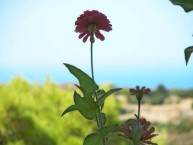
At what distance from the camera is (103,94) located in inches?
31.2

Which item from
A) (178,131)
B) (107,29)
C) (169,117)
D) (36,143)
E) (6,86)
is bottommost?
(107,29)

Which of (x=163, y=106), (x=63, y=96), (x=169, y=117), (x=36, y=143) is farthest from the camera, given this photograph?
(x=163, y=106)

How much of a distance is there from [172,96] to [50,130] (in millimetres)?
15181

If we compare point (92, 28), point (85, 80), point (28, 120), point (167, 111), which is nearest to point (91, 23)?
point (92, 28)

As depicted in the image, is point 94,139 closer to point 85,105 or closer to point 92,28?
point 85,105

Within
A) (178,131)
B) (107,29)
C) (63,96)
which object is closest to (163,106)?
(178,131)

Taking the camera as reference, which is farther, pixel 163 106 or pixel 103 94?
pixel 163 106

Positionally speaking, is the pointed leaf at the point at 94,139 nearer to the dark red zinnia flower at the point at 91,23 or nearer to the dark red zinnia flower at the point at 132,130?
the dark red zinnia flower at the point at 132,130

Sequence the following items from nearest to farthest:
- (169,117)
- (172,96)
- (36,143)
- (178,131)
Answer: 1. (36,143)
2. (178,131)
3. (169,117)
4. (172,96)

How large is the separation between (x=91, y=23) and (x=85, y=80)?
0.11m

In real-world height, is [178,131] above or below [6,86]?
above

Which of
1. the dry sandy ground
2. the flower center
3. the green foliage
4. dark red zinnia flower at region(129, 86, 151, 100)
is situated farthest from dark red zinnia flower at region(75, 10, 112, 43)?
the dry sandy ground

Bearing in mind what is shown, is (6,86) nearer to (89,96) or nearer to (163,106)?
(89,96)

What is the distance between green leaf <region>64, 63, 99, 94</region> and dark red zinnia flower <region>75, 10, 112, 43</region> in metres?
0.08
